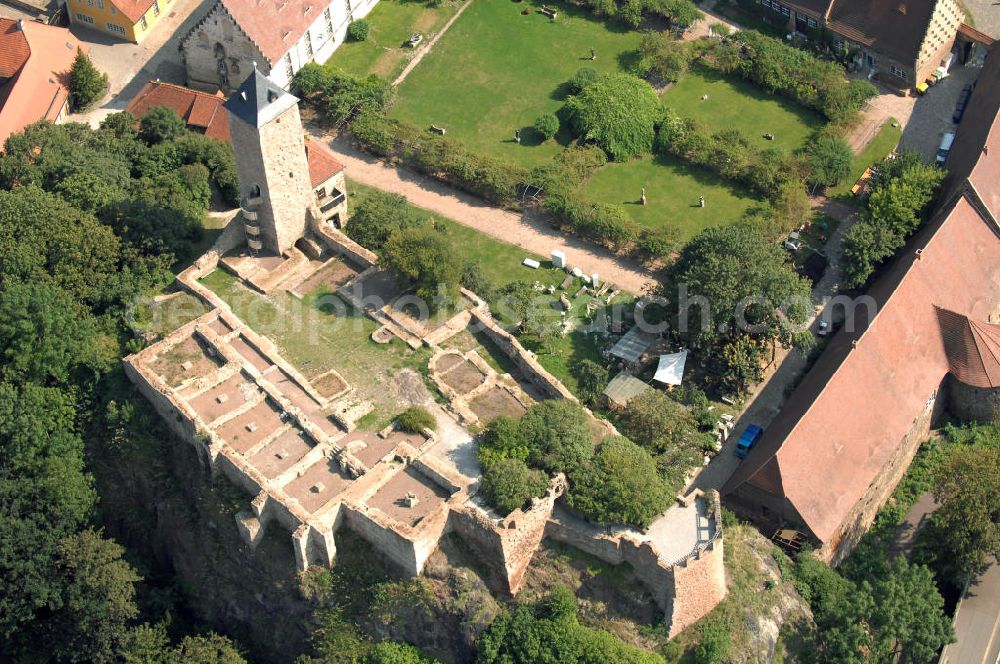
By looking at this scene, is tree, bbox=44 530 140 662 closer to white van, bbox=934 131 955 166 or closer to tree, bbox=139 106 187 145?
tree, bbox=139 106 187 145

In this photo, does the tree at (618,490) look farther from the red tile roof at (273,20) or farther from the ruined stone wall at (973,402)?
the red tile roof at (273,20)

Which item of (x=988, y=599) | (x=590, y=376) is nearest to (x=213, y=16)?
(x=590, y=376)

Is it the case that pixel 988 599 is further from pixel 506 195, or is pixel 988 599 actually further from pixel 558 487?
pixel 506 195

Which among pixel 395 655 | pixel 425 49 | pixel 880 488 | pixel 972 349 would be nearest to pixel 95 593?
pixel 395 655

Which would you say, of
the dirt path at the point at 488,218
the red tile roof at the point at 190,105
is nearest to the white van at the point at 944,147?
the dirt path at the point at 488,218

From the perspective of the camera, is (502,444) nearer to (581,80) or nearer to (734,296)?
(734,296)

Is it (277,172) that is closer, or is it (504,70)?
(277,172)

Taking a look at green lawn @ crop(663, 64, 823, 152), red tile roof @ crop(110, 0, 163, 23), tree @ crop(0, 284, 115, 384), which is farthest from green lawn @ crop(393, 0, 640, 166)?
tree @ crop(0, 284, 115, 384)
